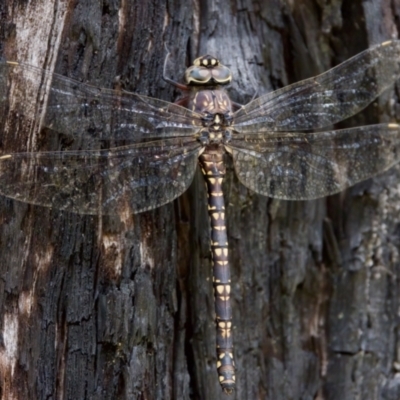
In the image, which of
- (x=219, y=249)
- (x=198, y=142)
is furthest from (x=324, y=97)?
(x=219, y=249)

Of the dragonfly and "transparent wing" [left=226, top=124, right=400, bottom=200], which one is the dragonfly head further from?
"transparent wing" [left=226, top=124, right=400, bottom=200]

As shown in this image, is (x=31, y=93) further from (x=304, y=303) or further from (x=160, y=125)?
(x=304, y=303)

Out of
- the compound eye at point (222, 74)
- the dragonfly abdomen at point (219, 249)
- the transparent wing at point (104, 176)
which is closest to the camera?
the transparent wing at point (104, 176)

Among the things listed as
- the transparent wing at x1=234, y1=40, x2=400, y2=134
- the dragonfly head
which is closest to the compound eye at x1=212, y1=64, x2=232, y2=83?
the dragonfly head

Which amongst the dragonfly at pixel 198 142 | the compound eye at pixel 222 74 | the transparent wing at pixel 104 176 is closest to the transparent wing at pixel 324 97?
the dragonfly at pixel 198 142

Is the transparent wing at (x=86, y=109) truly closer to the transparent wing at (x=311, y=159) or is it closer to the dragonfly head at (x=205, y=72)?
the dragonfly head at (x=205, y=72)

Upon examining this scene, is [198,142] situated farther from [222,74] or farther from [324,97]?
[324,97]

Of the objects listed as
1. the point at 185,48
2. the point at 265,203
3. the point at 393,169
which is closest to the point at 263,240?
the point at 265,203
